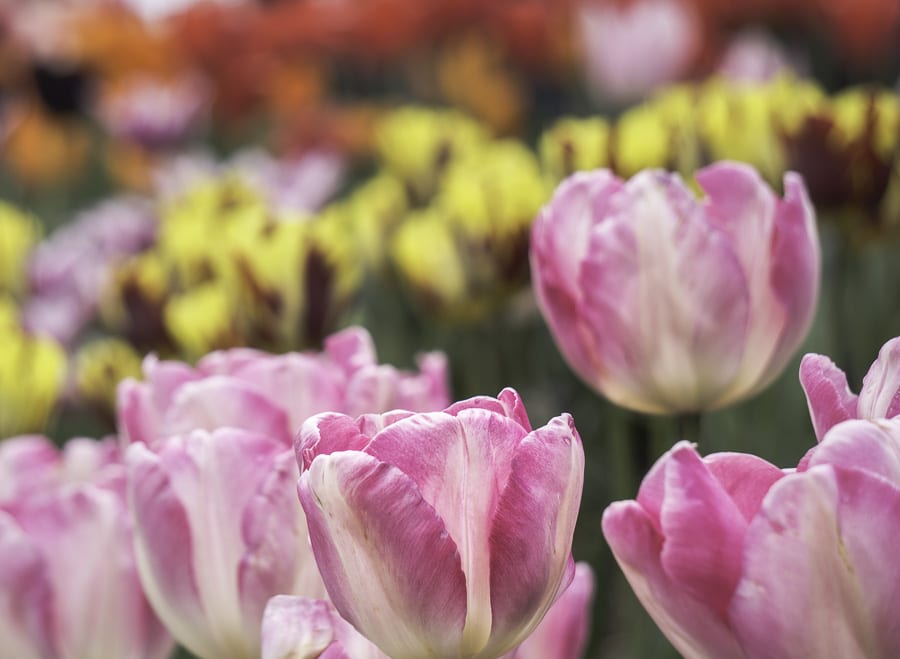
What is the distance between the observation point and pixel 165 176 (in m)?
1.49

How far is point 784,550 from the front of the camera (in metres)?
0.31

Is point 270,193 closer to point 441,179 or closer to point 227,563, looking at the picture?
point 441,179

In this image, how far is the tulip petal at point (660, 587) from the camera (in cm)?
33

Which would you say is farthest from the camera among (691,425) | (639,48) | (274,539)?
(639,48)

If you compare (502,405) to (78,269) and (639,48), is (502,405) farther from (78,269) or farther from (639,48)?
(639,48)

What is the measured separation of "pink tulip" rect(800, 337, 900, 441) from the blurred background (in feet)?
0.97

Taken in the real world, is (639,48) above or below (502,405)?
below

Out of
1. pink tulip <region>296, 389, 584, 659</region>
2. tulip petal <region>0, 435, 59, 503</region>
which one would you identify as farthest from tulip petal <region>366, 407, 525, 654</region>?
tulip petal <region>0, 435, 59, 503</region>

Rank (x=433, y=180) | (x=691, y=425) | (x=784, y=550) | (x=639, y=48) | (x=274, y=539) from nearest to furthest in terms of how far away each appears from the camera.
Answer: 1. (x=784, y=550)
2. (x=274, y=539)
3. (x=691, y=425)
4. (x=433, y=180)
5. (x=639, y=48)

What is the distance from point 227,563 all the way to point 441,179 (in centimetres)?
64

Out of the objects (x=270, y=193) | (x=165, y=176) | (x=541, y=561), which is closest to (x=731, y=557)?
(x=541, y=561)

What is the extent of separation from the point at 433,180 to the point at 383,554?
2.41 ft

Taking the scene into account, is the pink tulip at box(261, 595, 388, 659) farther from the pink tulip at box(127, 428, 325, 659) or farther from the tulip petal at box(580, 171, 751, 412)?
the tulip petal at box(580, 171, 751, 412)

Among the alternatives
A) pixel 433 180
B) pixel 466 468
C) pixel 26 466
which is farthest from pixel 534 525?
pixel 433 180
